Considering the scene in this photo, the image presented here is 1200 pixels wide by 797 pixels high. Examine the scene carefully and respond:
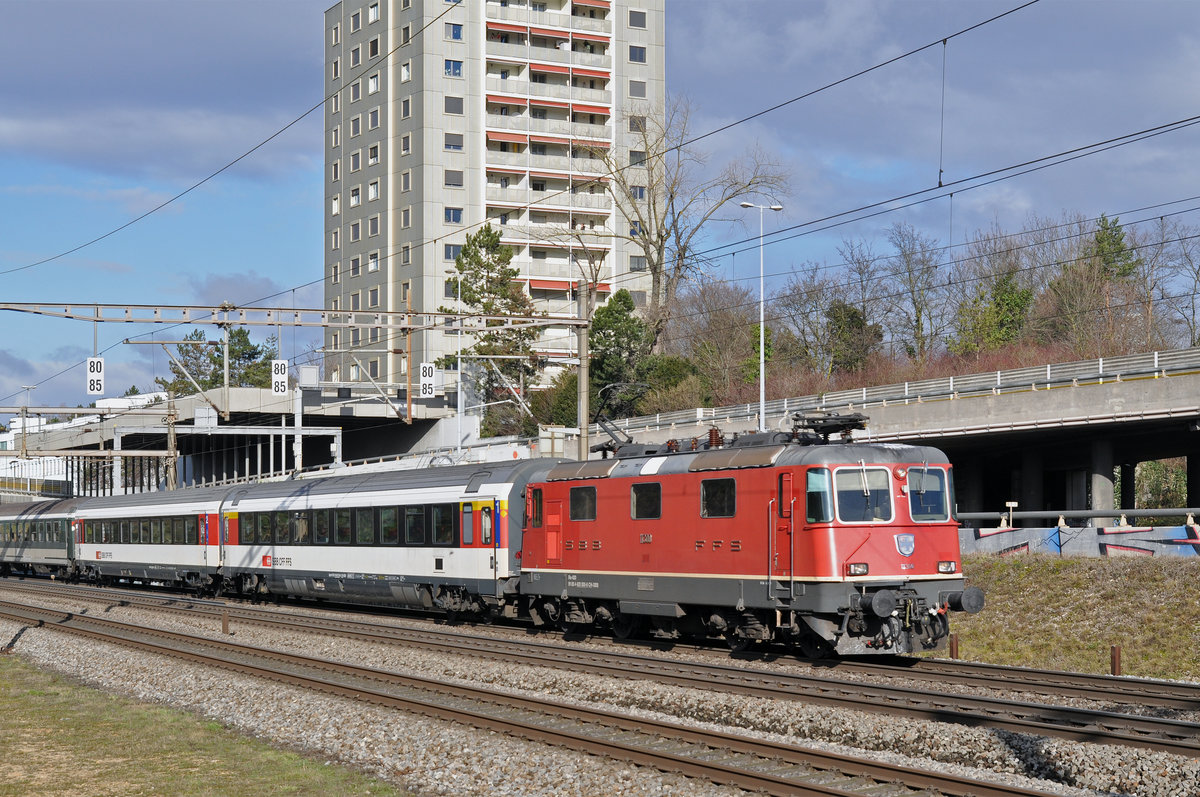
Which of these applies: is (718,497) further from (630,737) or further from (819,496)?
(630,737)

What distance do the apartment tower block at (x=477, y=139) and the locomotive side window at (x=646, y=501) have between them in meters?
64.7

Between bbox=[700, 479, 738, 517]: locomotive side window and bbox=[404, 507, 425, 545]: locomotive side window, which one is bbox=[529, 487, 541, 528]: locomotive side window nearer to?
bbox=[404, 507, 425, 545]: locomotive side window

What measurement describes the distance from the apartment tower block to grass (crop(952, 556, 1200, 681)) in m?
61.6

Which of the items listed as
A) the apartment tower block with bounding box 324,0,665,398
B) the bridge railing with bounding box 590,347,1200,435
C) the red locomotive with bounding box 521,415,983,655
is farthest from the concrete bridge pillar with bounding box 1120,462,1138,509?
the apartment tower block with bounding box 324,0,665,398

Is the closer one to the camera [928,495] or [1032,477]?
[928,495]

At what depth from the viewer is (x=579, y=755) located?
1299cm

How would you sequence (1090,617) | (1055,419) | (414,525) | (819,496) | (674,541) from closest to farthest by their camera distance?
(819,496), (674,541), (1090,617), (414,525), (1055,419)

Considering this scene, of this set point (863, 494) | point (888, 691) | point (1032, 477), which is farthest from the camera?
point (1032, 477)

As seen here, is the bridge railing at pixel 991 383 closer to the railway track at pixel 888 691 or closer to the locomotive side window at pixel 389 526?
Result: the locomotive side window at pixel 389 526

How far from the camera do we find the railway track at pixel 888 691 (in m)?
13.0

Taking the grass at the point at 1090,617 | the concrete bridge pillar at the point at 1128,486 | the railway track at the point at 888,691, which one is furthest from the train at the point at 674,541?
the concrete bridge pillar at the point at 1128,486

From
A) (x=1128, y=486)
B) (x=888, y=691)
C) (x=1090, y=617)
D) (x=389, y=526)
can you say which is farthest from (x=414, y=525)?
(x=1128, y=486)

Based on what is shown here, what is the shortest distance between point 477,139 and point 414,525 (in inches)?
2623

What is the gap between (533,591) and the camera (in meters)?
24.6
